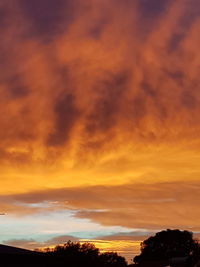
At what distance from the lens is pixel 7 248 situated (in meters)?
48.5

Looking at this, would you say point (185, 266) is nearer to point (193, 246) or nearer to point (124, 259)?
point (193, 246)

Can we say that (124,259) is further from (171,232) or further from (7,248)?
(7,248)

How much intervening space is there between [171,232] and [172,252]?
8.16m

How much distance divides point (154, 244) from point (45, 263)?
8246cm

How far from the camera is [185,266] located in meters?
42.6

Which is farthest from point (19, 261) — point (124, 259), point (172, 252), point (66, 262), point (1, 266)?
point (124, 259)

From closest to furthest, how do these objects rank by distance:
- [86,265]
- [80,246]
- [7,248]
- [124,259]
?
[7,248] → [86,265] → [80,246] → [124,259]

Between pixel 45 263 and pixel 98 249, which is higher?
pixel 98 249

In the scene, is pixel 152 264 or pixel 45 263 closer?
pixel 45 263

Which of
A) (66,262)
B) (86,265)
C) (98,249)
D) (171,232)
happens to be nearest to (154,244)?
(171,232)

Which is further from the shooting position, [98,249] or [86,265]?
[98,249]

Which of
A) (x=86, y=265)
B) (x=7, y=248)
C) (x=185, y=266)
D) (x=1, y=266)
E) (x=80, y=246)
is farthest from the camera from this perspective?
(x=80, y=246)

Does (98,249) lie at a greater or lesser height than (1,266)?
greater

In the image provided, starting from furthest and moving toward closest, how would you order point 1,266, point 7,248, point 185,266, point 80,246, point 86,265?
point 80,246 → point 86,265 → point 7,248 → point 1,266 → point 185,266
